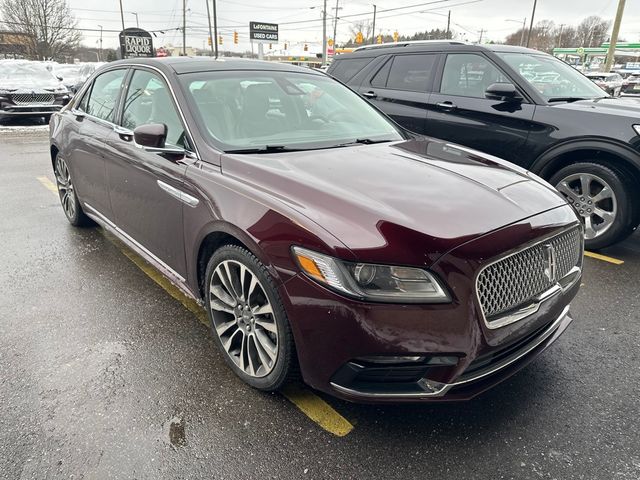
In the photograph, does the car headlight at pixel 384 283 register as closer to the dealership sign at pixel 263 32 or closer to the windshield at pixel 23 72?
the windshield at pixel 23 72

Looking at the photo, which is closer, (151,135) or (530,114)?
(151,135)

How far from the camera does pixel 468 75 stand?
17.5ft

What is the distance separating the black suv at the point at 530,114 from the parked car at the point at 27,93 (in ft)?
38.7

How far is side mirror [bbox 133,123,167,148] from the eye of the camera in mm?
2777

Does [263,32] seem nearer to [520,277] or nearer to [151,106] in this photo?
[151,106]

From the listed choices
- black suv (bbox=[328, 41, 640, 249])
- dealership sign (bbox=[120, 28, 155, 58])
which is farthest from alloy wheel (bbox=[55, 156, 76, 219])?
dealership sign (bbox=[120, 28, 155, 58])

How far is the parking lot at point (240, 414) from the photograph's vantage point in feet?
6.66

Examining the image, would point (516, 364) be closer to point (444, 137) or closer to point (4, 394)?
point (4, 394)

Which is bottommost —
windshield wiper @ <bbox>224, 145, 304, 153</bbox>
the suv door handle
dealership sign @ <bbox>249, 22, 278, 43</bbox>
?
windshield wiper @ <bbox>224, 145, 304, 153</bbox>

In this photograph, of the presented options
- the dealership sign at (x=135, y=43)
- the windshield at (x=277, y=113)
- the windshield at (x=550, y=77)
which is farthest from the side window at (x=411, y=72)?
the dealership sign at (x=135, y=43)

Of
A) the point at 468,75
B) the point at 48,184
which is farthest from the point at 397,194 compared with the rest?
the point at 48,184

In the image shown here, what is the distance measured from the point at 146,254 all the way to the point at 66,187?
7.33ft

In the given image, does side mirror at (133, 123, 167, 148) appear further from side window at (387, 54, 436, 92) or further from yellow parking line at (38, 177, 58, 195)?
yellow parking line at (38, 177, 58, 195)

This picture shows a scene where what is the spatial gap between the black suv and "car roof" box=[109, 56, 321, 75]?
220 cm
